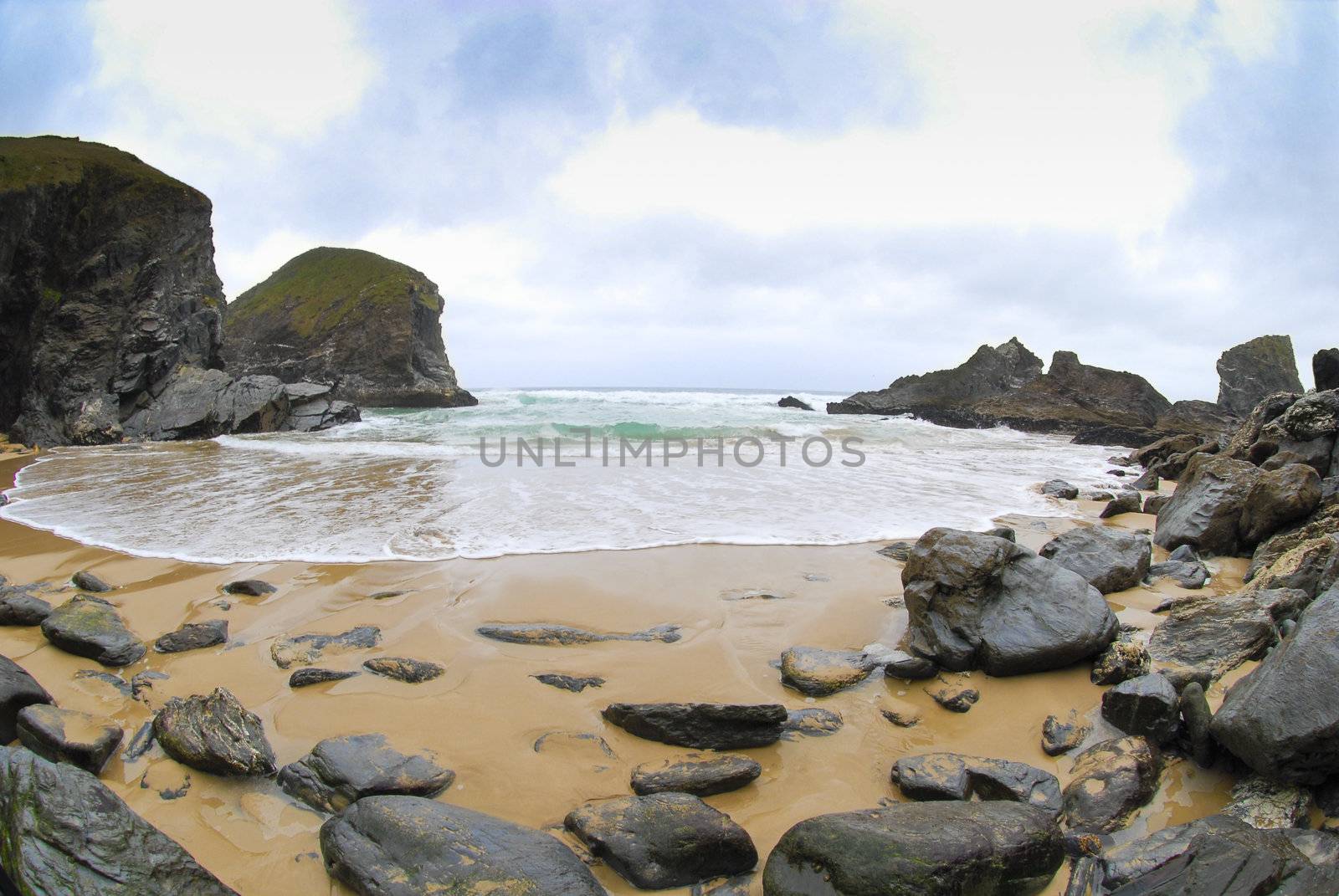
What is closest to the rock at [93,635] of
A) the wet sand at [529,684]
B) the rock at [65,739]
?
the wet sand at [529,684]

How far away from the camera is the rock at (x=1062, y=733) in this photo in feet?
10.2

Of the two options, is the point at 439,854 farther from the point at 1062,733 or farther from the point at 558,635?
the point at 1062,733

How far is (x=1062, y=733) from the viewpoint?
10.5 ft

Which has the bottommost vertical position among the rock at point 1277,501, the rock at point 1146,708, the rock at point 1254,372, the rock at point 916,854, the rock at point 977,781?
the rock at point 977,781

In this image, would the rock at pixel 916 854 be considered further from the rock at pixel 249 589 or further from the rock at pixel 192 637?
the rock at pixel 249 589

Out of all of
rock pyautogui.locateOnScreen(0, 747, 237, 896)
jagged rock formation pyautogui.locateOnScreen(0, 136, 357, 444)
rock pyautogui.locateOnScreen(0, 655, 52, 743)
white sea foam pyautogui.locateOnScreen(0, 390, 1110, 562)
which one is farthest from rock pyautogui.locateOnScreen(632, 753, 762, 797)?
jagged rock formation pyautogui.locateOnScreen(0, 136, 357, 444)

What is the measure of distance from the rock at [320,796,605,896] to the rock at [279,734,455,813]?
33cm

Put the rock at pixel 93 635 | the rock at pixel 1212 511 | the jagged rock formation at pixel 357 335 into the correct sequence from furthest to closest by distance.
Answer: the jagged rock formation at pixel 357 335, the rock at pixel 1212 511, the rock at pixel 93 635

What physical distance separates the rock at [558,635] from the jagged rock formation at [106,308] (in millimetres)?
22131

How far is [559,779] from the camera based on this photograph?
2.98 meters

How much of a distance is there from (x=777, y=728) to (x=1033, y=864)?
1.29m

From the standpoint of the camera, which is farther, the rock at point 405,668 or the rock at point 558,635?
the rock at point 558,635

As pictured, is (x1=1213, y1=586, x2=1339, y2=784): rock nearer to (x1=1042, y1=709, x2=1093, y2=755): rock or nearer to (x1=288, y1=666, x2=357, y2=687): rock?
(x1=1042, y1=709, x2=1093, y2=755): rock

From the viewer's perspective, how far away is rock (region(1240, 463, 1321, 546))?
5977 millimetres
